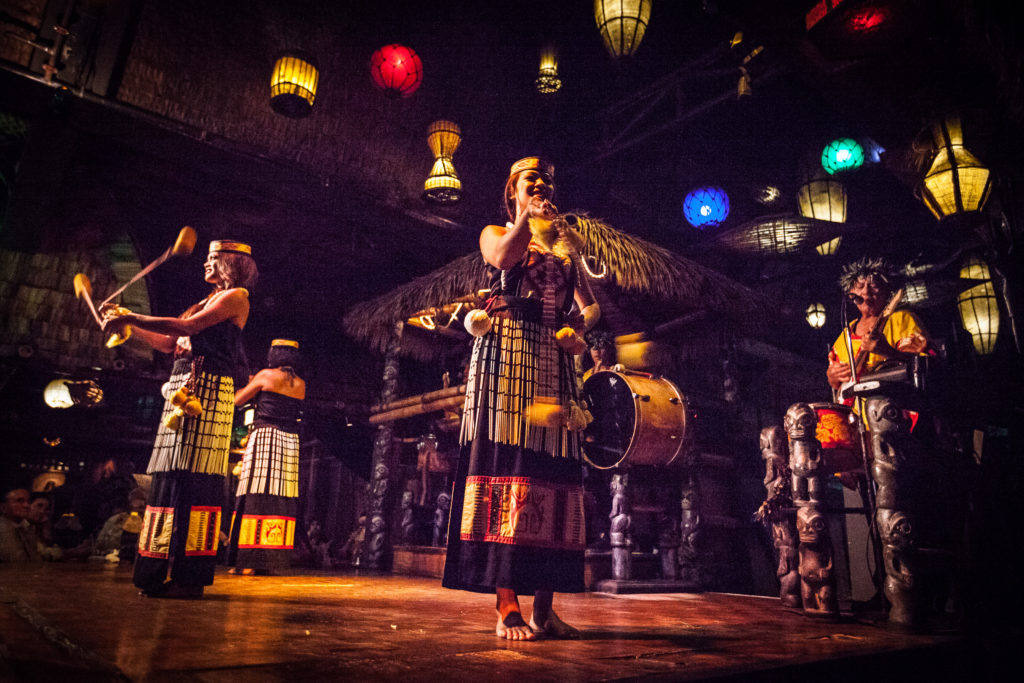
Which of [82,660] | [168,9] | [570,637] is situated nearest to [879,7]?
[570,637]

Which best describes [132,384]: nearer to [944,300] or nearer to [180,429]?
[180,429]

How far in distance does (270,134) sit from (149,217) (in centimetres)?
231

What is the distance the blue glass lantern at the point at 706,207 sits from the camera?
9.32 metres

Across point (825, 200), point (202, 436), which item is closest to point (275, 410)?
point (202, 436)

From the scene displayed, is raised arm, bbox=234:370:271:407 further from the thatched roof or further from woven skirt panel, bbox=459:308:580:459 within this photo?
woven skirt panel, bbox=459:308:580:459

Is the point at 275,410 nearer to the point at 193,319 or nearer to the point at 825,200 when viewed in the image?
the point at 193,319

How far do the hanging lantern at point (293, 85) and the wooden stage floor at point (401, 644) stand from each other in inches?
183

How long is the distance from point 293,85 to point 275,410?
11.0 feet

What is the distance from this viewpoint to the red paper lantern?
6.57m

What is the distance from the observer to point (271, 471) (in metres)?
5.93

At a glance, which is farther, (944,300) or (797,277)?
(797,277)

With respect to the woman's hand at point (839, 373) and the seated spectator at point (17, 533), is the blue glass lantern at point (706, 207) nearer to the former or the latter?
the woman's hand at point (839, 373)

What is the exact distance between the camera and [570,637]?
2502 millimetres

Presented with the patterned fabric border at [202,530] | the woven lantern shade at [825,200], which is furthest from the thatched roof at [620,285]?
the patterned fabric border at [202,530]
